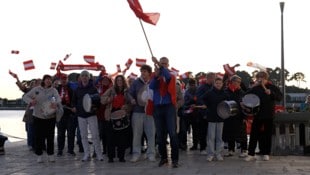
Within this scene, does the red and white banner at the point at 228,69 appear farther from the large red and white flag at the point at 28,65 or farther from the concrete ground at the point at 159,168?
the large red and white flag at the point at 28,65

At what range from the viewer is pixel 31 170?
10992mm

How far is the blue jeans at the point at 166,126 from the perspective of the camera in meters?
10.9

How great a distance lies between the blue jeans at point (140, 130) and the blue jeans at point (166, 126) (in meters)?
1.28

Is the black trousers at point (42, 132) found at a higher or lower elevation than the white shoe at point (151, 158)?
higher

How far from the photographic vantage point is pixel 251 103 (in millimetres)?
11992

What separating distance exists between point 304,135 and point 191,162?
2983mm

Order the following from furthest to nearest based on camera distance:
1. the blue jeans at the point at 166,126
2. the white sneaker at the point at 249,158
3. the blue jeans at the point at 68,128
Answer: the blue jeans at the point at 68,128 → the white sneaker at the point at 249,158 → the blue jeans at the point at 166,126

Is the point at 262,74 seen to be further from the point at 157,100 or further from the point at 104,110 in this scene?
the point at 104,110

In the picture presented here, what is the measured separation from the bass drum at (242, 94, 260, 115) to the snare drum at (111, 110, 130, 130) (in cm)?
246

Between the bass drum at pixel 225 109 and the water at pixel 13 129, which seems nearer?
the bass drum at pixel 225 109

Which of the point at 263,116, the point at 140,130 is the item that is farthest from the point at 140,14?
the point at 263,116

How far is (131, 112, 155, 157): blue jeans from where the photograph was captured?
1247 centimetres

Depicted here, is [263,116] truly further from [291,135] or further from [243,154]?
[291,135]

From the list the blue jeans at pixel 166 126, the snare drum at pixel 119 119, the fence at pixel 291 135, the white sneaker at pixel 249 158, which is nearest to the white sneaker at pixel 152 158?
the snare drum at pixel 119 119
